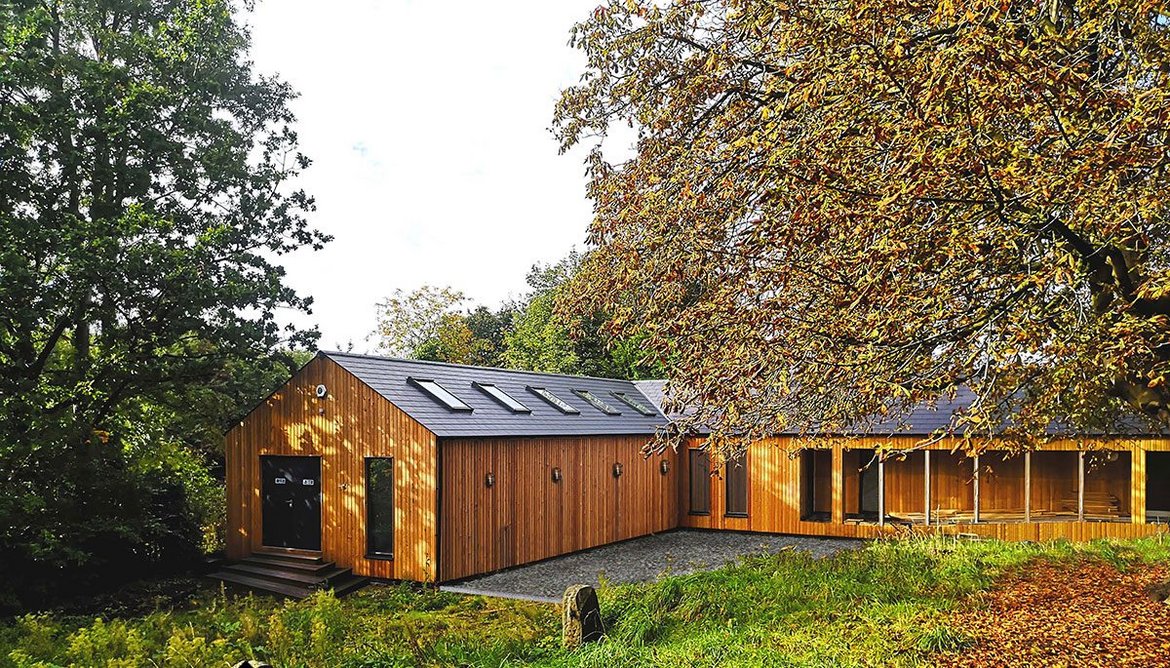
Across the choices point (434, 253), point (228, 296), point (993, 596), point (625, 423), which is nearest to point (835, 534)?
point (625, 423)

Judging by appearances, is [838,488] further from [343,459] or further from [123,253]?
[123,253]

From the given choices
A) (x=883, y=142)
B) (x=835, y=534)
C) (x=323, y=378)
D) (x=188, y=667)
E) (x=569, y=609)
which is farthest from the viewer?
(x=835, y=534)

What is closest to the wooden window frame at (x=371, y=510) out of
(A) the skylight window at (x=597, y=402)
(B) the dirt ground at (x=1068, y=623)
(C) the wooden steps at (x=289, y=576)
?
(C) the wooden steps at (x=289, y=576)

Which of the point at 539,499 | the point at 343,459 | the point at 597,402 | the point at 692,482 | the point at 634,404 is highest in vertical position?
the point at 597,402

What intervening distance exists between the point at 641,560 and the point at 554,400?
4.00 m

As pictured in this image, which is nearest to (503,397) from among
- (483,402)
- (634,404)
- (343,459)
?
(483,402)

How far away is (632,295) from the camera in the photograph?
7691 mm

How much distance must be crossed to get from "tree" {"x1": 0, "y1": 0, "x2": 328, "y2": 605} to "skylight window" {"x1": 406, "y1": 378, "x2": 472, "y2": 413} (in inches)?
145

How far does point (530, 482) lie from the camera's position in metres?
14.6

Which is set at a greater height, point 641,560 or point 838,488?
point 838,488

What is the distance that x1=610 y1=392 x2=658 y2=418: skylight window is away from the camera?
20.3 m

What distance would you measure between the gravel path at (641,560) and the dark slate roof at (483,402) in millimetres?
2323

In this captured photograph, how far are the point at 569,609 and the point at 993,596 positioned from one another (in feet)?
13.8

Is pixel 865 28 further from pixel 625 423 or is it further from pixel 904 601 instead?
pixel 625 423
